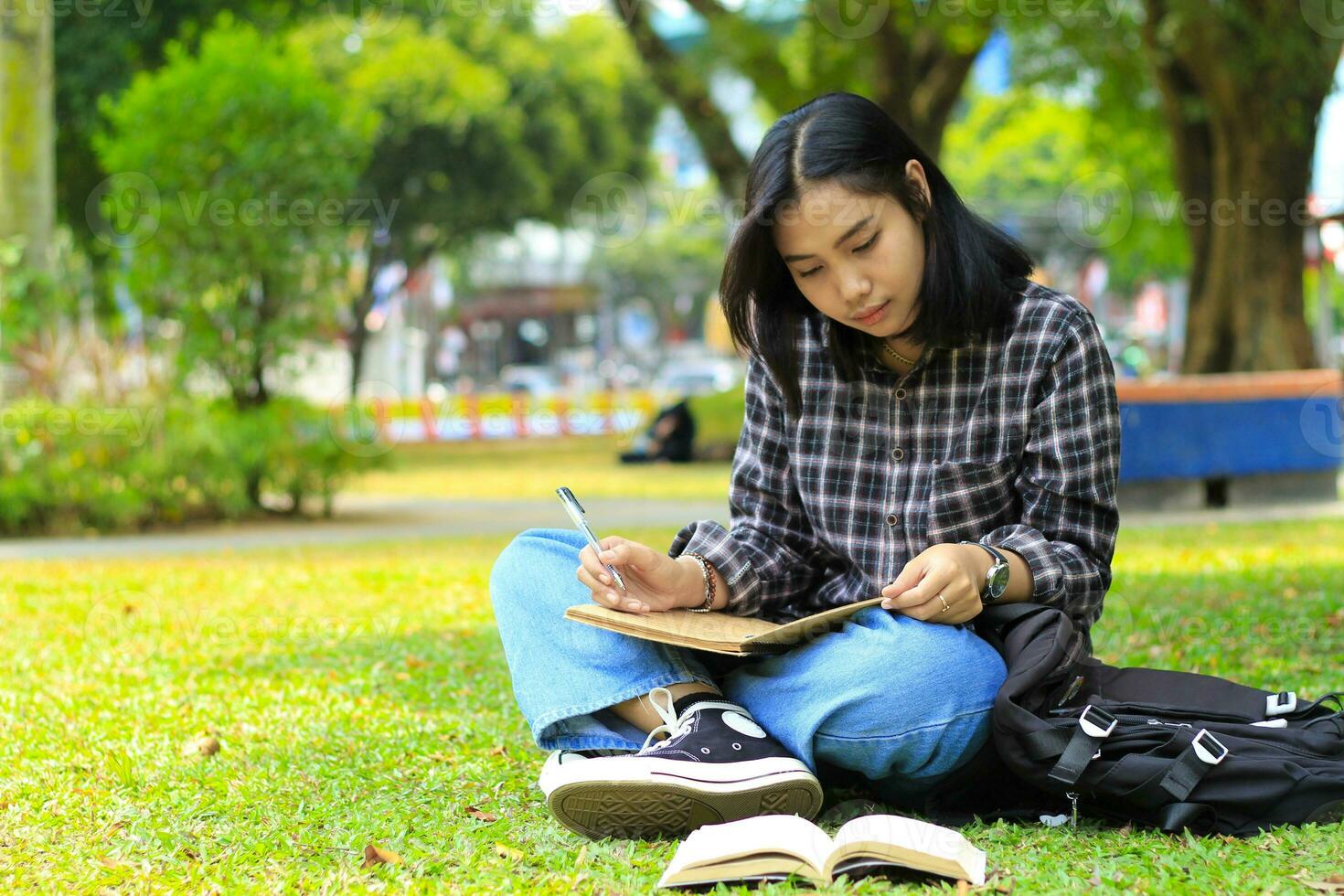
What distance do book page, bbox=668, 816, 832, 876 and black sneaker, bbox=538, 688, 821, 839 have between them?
126mm

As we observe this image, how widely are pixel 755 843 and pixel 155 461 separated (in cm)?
764

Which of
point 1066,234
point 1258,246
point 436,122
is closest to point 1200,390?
point 1258,246

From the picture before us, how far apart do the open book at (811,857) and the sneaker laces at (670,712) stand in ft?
1.16

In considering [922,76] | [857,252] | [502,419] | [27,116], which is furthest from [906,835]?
[502,419]

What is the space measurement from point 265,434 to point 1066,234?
127 feet

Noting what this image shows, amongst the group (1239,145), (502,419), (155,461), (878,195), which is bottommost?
(502,419)

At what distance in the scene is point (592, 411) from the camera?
92.1ft

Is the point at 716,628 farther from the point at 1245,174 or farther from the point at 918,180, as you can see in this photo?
the point at 1245,174

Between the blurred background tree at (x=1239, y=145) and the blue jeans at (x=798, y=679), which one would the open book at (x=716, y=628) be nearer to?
the blue jeans at (x=798, y=679)

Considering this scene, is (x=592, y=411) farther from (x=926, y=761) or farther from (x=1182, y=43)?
(x=926, y=761)

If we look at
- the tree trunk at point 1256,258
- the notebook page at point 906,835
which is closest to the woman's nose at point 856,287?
the notebook page at point 906,835

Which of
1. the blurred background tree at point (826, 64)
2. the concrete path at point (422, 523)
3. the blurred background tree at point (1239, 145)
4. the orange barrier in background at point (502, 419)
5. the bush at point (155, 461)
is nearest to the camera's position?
the concrete path at point (422, 523)

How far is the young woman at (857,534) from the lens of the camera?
8.07 ft

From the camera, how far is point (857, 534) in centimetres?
281
